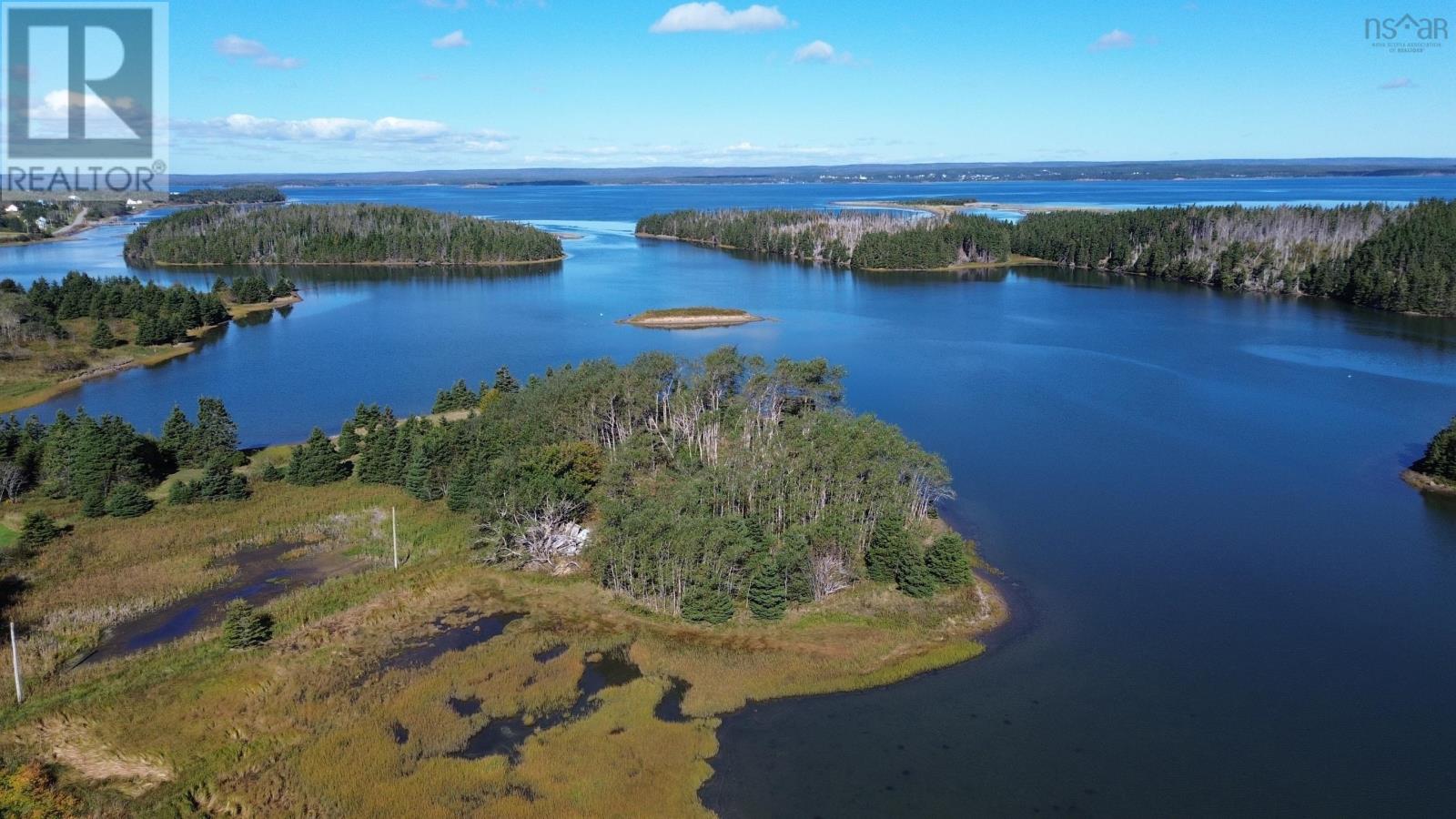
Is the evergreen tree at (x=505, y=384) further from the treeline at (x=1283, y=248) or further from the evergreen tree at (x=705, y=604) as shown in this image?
the treeline at (x=1283, y=248)

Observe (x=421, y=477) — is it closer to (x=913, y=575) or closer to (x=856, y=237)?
(x=913, y=575)

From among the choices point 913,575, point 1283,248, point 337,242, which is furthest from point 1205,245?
point 337,242

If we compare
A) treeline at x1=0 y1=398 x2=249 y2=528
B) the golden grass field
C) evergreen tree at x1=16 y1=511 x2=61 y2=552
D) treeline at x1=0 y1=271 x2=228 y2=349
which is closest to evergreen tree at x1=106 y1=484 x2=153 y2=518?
treeline at x1=0 y1=398 x2=249 y2=528

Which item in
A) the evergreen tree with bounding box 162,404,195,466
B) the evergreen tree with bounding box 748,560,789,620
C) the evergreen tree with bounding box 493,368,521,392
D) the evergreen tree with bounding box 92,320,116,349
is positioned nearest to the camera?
the evergreen tree with bounding box 748,560,789,620

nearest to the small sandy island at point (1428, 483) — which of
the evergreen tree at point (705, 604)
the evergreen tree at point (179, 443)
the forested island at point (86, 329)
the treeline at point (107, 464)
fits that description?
the evergreen tree at point (705, 604)

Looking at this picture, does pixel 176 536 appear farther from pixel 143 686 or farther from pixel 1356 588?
pixel 1356 588

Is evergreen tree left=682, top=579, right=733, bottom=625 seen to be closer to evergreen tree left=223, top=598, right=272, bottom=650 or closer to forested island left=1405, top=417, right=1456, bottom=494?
evergreen tree left=223, top=598, right=272, bottom=650
